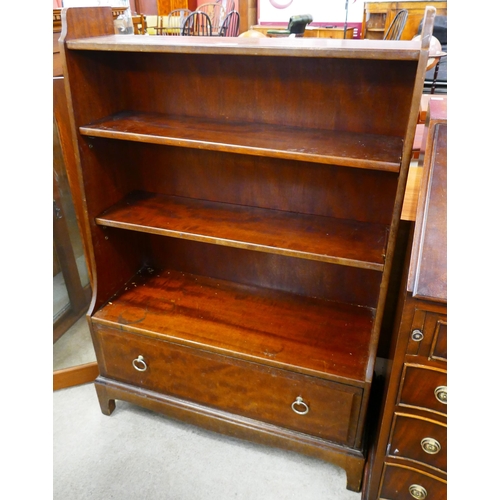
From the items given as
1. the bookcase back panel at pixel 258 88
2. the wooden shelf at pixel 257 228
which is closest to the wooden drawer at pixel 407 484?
the wooden shelf at pixel 257 228

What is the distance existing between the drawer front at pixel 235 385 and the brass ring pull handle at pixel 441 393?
0.27 metres

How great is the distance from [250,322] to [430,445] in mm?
665

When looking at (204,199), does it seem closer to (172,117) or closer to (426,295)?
(172,117)

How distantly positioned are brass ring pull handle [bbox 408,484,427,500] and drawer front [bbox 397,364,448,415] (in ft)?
1.03

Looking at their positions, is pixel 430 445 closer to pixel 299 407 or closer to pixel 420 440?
pixel 420 440

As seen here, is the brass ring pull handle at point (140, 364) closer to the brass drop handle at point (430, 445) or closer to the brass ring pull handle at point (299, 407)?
the brass ring pull handle at point (299, 407)

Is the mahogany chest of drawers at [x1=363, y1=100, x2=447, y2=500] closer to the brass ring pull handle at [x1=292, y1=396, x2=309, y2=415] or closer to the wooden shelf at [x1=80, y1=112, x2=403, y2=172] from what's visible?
the wooden shelf at [x1=80, y1=112, x2=403, y2=172]

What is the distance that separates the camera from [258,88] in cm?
133

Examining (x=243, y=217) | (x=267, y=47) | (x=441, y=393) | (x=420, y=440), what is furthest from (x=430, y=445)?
(x=267, y=47)

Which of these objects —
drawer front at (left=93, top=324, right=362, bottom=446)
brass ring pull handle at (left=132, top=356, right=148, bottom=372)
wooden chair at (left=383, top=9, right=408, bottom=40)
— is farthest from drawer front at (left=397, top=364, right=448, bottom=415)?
wooden chair at (left=383, top=9, right=408, bottom=40)

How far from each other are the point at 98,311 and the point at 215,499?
2.52 ft

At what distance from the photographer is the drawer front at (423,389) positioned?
106 centimetres

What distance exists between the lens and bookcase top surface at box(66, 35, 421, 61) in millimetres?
963

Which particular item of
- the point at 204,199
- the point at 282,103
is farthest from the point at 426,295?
the point at 204,199
